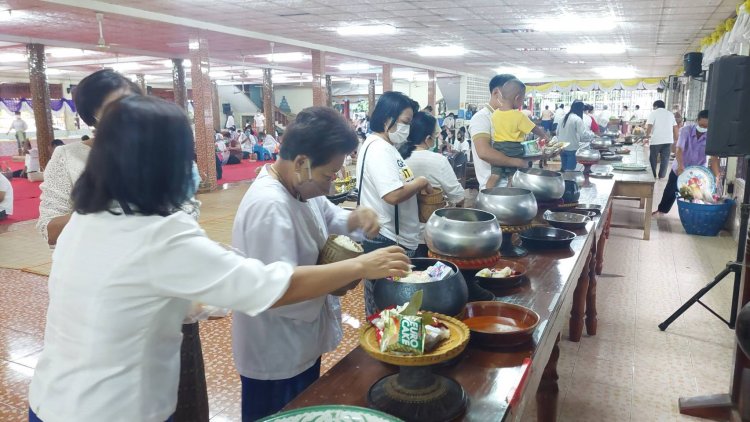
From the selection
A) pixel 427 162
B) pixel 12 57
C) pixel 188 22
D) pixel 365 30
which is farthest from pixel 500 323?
pixel 12 57

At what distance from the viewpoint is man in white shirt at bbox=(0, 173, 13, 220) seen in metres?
6.69

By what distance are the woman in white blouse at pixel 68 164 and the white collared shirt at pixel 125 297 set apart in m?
0.82

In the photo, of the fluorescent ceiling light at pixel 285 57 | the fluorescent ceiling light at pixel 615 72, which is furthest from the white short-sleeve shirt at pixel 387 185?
the fluorescent ceiling light at pixel 615 72

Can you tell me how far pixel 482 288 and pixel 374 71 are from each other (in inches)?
612

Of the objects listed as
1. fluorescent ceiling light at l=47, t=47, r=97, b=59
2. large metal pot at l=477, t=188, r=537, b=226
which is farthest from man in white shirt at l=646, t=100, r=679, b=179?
fluorescent ceiling light at l=47, t=47, r=97, b=59

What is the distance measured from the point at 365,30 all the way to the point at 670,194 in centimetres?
526

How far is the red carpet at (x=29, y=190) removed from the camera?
23.5ft

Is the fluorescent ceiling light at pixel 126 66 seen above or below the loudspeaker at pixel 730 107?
above

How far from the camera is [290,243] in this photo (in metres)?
1.34

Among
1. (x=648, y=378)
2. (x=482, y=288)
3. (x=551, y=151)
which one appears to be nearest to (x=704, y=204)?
(x=551, y=151)

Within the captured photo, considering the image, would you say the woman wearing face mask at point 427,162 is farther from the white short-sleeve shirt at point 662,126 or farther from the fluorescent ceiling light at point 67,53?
the fluorescent ceiling light at point 67,53

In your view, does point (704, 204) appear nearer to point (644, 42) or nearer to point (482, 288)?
point (482, 288)

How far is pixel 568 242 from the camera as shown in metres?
2.28

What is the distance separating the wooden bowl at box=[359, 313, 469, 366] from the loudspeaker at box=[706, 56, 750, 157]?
239cm
